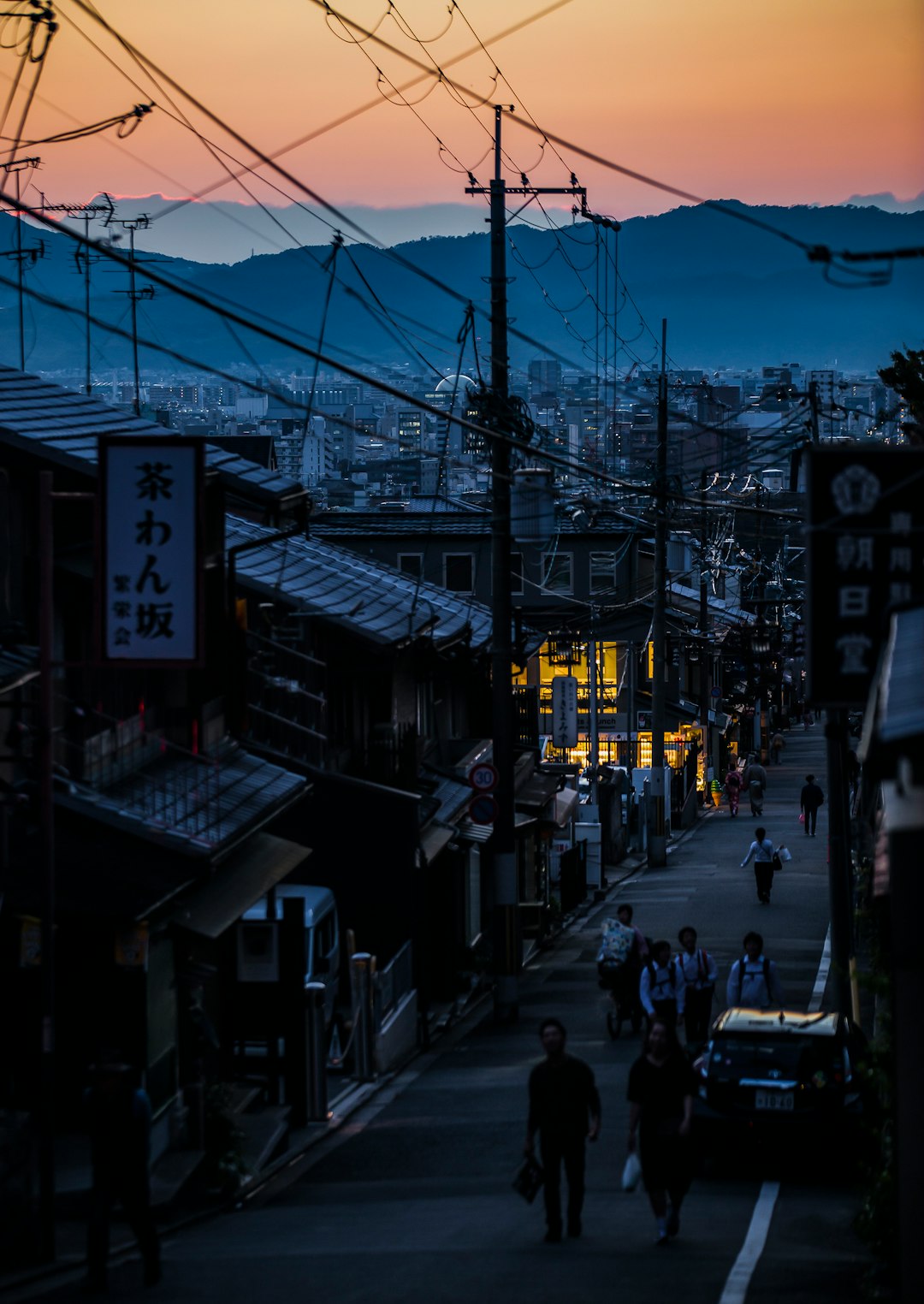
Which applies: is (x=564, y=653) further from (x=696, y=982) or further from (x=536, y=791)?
(x=696, y=982)

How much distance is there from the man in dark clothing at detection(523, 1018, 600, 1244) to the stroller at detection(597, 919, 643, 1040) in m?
11.6

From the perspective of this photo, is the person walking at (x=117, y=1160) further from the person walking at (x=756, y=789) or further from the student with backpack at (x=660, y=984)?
the person walking at (x=756, y=789)

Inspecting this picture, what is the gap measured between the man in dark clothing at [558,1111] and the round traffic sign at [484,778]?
14472 mm

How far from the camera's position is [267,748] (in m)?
25.3

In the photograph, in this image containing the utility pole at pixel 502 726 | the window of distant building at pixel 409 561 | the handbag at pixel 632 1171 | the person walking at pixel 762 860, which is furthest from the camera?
the window of distant building at pixel 409 561

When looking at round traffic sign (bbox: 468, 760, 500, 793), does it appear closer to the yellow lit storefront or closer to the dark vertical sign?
the dark vertical sign

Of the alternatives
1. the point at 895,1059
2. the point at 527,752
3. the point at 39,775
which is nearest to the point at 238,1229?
the point at 39,775

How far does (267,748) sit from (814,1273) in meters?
14.1

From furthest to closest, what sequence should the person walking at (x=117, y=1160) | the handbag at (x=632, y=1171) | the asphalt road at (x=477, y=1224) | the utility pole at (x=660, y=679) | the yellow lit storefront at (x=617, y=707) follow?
the yellow lit storefront at (x=617, y=707) → the utility pole at (x=660, y=679) → the handbag at (x=632, y=1171) → the person walking at (x=117, y=1160) → the asphalt road at (x=477, y=1224)

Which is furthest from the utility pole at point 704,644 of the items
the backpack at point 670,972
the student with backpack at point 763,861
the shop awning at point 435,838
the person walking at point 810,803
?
the backpack at point 670,972

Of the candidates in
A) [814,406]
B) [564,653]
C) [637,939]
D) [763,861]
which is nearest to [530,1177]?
[637,939]

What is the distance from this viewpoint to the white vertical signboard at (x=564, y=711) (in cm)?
5212

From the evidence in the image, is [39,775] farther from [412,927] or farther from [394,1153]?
[412,927]

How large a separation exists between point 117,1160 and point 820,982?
1979 cm
